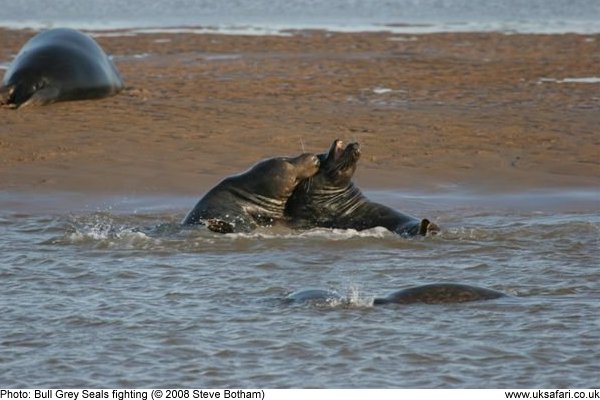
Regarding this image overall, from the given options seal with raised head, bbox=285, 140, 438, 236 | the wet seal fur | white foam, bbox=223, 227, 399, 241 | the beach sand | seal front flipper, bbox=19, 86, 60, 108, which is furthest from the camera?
seal front flipper, bbox=19, 86, 60, 108

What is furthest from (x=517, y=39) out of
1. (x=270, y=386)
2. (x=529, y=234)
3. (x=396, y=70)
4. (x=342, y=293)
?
(x=270, y=386)

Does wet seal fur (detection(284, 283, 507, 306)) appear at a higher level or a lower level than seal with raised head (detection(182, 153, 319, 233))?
lower

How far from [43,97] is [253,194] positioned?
5.34m

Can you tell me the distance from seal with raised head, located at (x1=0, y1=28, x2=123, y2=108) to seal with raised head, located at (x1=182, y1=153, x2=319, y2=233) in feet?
16.9

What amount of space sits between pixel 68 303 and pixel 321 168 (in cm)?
241

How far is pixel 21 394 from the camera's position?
20.2 feet

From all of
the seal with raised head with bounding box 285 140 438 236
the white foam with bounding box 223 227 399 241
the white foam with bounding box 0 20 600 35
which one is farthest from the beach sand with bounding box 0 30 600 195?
the white foam with bounding box 0 20 600 35

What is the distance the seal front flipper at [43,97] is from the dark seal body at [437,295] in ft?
23.8

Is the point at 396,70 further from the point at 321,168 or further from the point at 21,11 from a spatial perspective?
the point at 21,11

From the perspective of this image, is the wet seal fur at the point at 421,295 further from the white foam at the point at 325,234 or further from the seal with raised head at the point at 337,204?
the seal with raised head at the point at 337,204

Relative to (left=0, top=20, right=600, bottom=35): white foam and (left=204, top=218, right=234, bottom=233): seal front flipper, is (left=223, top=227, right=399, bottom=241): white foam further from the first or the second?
(left=0, top=20, right=600, bottom=35): white foam

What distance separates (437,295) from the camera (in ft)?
25.0

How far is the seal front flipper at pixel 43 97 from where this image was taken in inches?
556

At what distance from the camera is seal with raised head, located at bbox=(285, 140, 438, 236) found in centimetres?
954
